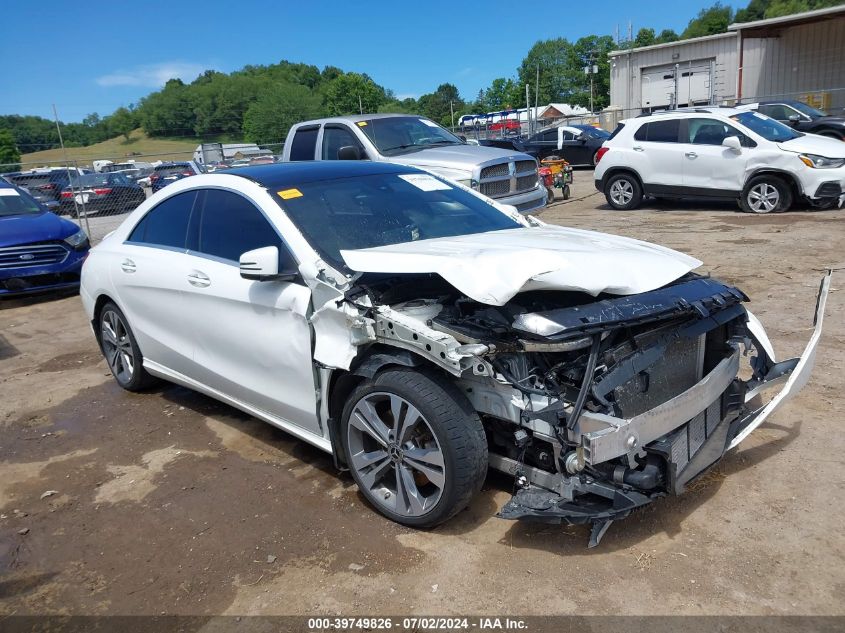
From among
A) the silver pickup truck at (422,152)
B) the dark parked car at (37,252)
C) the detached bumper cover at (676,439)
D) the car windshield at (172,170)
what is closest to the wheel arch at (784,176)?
the silver pickup truck at (422,152)

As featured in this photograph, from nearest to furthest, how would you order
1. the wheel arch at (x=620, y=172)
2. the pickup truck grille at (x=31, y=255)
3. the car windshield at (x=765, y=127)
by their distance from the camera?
the pickup truck grille at (x=31, y=255), the car windshield at (x=765, y=127), the wheel arch at (x=620, y=172)

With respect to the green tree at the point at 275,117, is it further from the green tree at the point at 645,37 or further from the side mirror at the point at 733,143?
the green tree at the point at 645,37

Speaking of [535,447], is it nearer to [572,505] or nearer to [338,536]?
[572,505]

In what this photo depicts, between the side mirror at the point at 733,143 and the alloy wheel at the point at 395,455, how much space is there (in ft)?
32.8

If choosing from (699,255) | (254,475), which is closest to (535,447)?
(254,475)

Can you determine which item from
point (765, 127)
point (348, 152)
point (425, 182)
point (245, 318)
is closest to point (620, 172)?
point (765, 127)

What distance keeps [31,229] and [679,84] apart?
31.7 meters

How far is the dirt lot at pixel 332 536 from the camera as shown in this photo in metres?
2.84

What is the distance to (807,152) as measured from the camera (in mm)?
10914

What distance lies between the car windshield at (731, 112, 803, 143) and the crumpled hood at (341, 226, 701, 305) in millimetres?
9165

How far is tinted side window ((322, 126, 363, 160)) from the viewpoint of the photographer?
10492mm

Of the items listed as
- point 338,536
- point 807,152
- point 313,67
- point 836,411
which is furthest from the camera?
point 313,67

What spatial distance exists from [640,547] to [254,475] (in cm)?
219

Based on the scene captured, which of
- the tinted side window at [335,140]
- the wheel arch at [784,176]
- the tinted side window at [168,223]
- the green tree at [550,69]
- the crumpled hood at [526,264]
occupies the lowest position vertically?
the wheel arch at [784,176]
